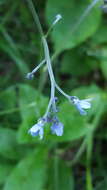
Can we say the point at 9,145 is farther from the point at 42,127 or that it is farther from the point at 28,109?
the point at 42,127

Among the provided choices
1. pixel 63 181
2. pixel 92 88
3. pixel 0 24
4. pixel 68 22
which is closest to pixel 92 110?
pixel 92 88

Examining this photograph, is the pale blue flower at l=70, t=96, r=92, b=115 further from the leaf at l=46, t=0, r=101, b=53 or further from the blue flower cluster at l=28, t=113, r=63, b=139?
the leaf at l=46, t=0, r=101, b=53

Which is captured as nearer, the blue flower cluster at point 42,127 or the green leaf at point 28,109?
the blue flower cluster at point 42,127

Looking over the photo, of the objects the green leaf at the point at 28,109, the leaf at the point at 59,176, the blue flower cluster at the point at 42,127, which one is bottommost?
the leaf at the point at 59,176

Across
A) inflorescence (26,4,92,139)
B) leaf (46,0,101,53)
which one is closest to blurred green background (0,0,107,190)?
leaf (46,0,101,53)

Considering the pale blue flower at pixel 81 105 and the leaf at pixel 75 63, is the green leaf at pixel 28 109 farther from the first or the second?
the pale blue flower at pixel 81 105

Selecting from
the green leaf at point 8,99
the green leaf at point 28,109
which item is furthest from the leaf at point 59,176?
the green leaf at point 8,99

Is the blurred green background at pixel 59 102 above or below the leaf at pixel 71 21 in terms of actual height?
below
